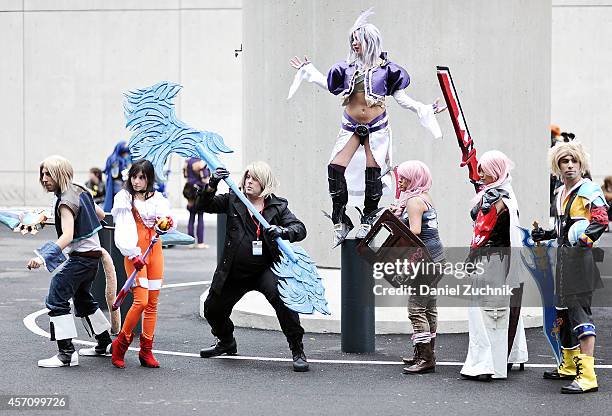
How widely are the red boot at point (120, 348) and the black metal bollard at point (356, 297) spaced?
192 centimetres

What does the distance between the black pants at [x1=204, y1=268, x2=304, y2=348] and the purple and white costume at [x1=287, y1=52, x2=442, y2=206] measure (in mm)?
1135

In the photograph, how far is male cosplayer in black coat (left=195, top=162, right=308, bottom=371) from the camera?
979cm

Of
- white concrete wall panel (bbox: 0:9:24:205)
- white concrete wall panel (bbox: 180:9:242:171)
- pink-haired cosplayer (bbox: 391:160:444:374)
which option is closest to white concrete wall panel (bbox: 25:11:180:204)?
white concrete wall panel (bbox: 0:9:24:205)

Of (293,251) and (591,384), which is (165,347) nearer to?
(293,251)

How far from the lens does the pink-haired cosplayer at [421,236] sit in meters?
9.59

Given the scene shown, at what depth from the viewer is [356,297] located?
34.3ft

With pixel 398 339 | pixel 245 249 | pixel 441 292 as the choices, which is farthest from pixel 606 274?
pixel 245 249

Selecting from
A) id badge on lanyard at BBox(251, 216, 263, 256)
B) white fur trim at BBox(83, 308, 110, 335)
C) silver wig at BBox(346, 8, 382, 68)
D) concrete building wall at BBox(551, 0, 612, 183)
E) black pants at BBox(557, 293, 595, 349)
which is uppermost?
concrete building wall at BBox(551, 0, 612, 183)

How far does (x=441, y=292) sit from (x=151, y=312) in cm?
238

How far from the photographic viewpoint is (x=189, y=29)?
2778 cm

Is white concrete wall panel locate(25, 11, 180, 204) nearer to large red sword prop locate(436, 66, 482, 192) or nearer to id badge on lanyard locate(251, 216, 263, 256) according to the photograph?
id badge on lanyard locate(251, 216, 263, 256)

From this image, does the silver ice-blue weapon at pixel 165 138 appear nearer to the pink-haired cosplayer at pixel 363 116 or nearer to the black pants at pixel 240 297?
the black pants at pixel 240 297

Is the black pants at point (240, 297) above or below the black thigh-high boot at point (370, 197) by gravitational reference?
below

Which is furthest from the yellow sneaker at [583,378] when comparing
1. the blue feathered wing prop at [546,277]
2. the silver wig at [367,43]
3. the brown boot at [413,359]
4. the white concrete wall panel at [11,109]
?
the white concrete wall panel at [11,109]
